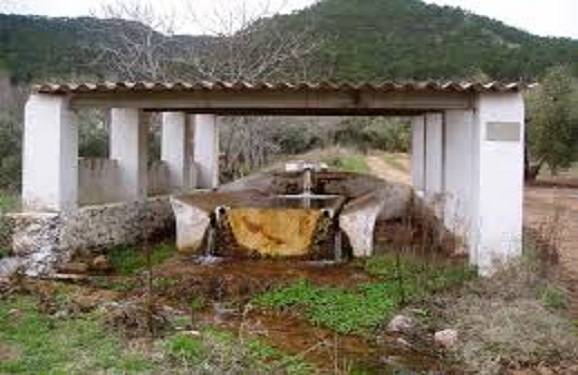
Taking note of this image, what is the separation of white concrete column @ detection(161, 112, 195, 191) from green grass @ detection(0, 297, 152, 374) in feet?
27.9

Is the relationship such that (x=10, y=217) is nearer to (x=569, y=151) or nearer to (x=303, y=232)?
(x=303, y=232)

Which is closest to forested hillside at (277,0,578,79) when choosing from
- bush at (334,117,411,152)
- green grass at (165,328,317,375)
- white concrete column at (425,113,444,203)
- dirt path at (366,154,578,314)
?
dirt path at (366,154,578,314)

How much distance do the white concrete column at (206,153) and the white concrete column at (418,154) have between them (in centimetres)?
459

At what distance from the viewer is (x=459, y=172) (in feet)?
53.2

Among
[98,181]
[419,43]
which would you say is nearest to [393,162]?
[419,43]

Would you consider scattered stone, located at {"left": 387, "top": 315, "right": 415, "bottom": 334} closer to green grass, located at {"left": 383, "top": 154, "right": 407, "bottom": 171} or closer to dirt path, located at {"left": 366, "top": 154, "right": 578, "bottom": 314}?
dirt path, located at {"left": 366, "top": 154, "right": 578, "bottom": 314}

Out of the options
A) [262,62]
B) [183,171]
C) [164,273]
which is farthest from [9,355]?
[262,62]

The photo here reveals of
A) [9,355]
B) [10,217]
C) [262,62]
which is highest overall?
[262,62]

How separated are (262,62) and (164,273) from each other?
602 inches

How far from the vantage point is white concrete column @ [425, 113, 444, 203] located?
1806 centimetres

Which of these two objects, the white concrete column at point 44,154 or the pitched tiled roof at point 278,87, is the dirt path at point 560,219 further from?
the white concrete column at point 44,154

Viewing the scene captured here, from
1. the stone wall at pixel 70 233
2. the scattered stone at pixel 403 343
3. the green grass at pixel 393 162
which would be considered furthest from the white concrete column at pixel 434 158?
the green grass at pixel 393 162

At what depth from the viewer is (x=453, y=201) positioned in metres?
16.6

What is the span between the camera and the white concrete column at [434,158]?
18062 millimetres
